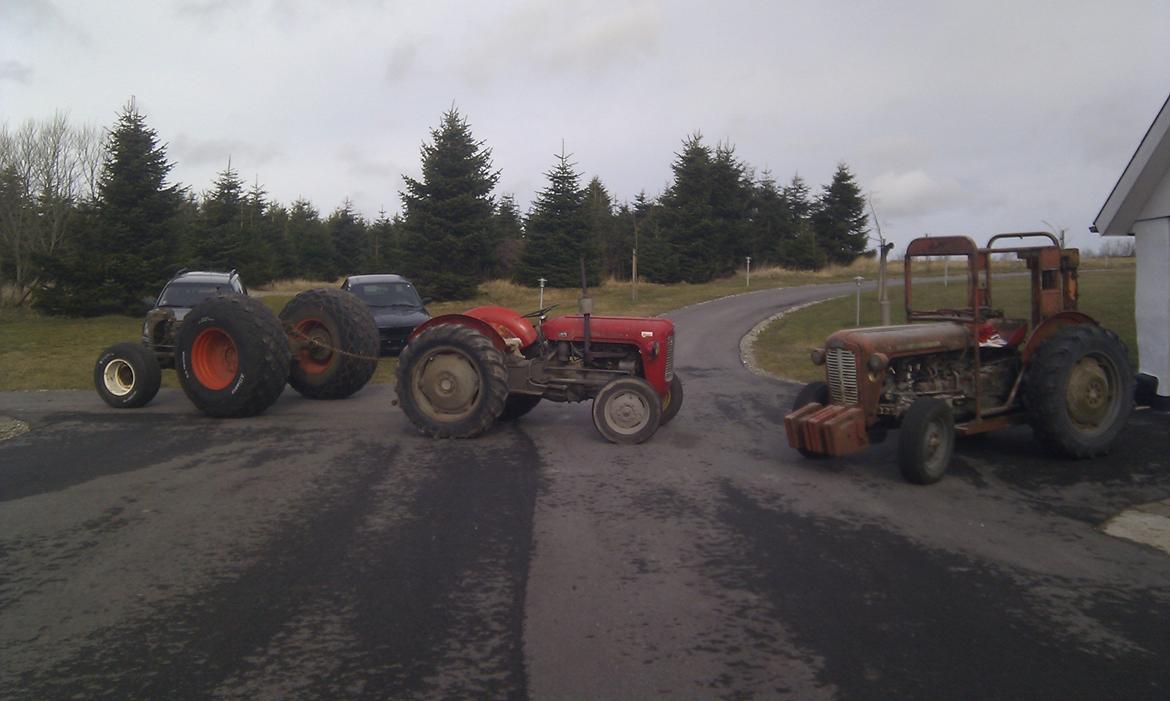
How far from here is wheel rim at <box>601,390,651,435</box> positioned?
981 centimetres

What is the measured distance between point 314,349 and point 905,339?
869 cm

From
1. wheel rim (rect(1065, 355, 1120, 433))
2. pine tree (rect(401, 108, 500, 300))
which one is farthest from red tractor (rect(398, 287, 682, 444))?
pine tree (rect(401, 108, 500, 300))

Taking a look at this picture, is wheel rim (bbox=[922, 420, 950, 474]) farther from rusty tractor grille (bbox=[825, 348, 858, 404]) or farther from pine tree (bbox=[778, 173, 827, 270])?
pine tree (bbox=[778, 173, 827, 270])

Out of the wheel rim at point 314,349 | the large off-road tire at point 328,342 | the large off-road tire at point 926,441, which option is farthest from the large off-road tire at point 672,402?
the wheel rim at point 314,349

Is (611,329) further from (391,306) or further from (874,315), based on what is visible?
(874,315)

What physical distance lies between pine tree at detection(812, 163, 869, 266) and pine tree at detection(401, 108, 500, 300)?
90.9 feet

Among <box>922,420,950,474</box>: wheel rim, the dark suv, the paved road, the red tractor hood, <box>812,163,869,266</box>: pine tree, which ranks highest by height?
<box>812,163,869,266</box>: pine tree

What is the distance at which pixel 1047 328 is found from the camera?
30.1 ft

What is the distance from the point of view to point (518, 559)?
5965mm

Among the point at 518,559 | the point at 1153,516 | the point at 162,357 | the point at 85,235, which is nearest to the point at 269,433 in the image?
the point at 162,357

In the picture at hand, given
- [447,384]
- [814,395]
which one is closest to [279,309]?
[447,384]

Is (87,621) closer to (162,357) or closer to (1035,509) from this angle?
(1035,509)

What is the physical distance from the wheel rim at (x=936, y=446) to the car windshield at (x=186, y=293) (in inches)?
504

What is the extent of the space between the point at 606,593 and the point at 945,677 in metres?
1.94
